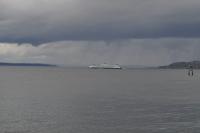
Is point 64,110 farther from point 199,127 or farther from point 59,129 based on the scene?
point 199,127

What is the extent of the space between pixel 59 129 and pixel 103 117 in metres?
11.4

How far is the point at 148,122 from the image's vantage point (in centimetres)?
5794

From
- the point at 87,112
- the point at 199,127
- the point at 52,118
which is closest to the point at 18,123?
the point at 52,118

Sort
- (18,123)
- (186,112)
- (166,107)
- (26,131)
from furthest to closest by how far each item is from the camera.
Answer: (166,107), (186,112), (18,123), (26,131)

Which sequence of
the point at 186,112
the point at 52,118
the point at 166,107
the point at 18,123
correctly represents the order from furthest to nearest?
the point at 166,107 < the point at 186,112 < the point at 52,118 < the point at 18,123

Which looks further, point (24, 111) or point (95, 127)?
point (24, 111)

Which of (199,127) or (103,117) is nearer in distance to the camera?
(199,127)

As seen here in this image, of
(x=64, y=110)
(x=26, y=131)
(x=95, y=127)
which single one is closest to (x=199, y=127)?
(x=95, y=127)

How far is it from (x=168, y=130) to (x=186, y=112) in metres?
18.2

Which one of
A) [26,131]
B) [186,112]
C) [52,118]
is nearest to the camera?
[26,131]

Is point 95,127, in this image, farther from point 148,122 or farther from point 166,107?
point 166,107

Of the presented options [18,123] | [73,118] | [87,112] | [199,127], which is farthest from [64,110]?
[199,127]

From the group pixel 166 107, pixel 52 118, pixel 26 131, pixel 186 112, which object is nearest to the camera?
pixel 26 131

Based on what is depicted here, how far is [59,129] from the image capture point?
174 feet
